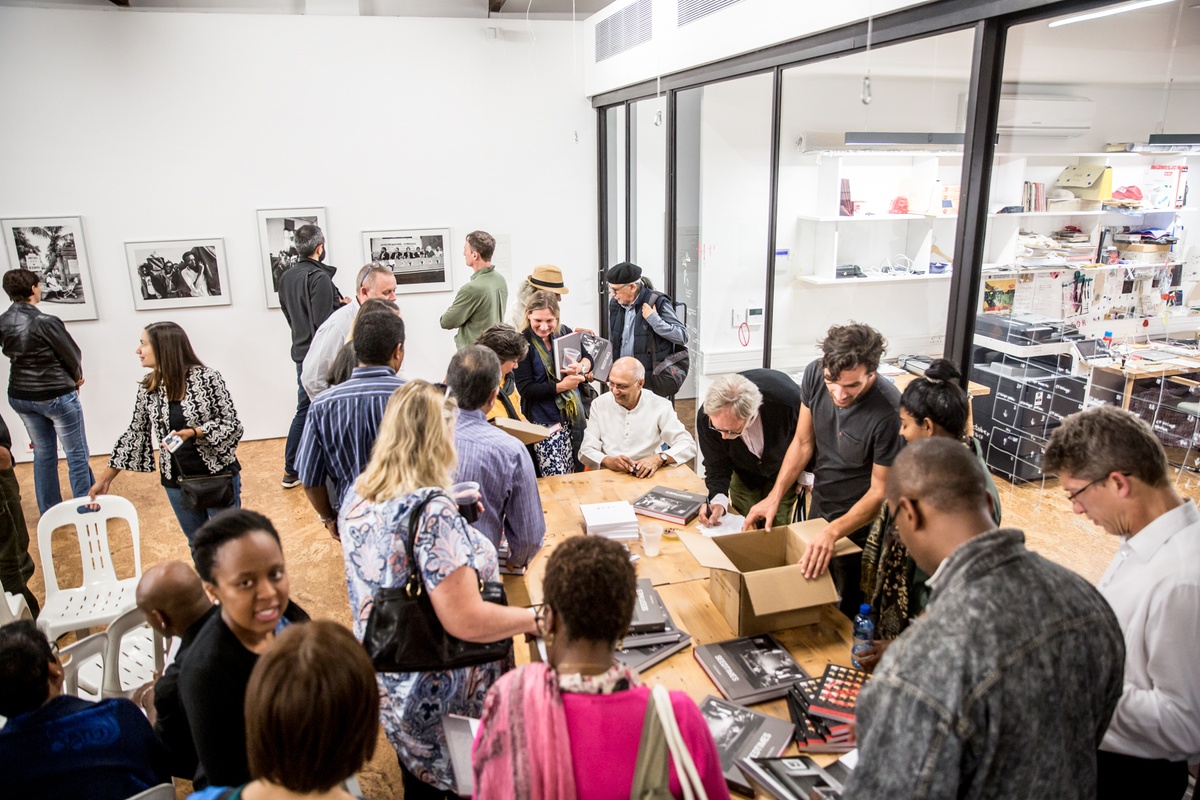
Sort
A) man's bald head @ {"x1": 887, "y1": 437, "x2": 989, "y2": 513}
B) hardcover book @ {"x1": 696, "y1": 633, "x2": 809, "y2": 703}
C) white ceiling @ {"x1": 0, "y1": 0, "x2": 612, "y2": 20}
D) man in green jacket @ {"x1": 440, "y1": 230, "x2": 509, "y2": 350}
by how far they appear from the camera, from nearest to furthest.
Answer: man's bald head @ {"x1": 887, "y1": 437, "x2": 989, "y2": 513}
hardcover book @ {"x1": 696, "y1": 633, "x2": 809, "y2": 703}
man in green jacket @ {"x1": 440, "y1": 230, "x2": 509, "y2": 350}
white ceiling @ {"x1": 0, "y1": 0, "x2": 612, "y2": 20}

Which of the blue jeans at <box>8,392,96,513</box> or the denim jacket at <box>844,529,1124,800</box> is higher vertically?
the denim jacket at <box>844,529,1124,800</box>

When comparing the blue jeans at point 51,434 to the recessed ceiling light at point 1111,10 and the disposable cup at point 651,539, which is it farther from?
the recessed ceiling light at point 1111,10

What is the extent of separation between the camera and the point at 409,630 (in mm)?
1932

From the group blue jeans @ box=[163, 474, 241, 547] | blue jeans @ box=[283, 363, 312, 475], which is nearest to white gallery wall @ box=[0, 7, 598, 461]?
blue jeans @ box=[283, 363, 312, 475]

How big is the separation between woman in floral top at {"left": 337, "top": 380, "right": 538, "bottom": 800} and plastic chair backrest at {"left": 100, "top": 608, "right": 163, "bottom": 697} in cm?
116

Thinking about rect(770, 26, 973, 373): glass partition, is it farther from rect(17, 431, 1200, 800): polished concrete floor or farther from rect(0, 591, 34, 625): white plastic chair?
rect(0, 591, 34, 625): white plastic chair

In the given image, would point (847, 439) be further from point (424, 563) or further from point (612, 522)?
point (424, 563)

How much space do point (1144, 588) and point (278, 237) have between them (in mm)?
6577

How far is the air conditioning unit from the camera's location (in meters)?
3.28

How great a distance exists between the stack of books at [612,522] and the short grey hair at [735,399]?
2.01 feet

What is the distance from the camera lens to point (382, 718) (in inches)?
83.9

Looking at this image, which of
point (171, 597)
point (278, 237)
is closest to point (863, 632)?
point (171, 597)

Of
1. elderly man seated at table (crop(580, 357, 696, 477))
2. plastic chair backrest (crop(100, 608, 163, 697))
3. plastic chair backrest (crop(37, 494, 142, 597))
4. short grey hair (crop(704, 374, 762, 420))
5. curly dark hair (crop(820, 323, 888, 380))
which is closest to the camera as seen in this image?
plastic chair backrest (crop(100, 608, 163, 697))

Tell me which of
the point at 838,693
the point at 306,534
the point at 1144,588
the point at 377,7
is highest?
the point at 377,7
